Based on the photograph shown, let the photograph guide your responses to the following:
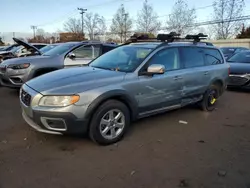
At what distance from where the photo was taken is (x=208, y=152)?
3924 millimetres

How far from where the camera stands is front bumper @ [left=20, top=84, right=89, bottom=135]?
3.64 metres

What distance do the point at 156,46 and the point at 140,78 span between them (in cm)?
87

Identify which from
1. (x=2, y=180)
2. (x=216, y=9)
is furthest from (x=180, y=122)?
(x=216, y=9)

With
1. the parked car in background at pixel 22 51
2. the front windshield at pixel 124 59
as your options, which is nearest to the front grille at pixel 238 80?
the front windshield at pixel 124 59

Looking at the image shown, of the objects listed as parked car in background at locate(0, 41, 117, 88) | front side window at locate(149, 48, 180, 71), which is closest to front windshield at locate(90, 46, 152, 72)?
front side window at locate(149, 48, 180, 71)

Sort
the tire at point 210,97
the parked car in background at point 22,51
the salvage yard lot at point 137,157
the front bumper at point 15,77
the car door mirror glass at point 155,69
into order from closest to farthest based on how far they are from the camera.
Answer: the salvage yard lot at point 137,157
the car door mirror glass at point 155,69
the tire at point 210,97
the front bumper at point 15,77
the parked car in background at point 22,51

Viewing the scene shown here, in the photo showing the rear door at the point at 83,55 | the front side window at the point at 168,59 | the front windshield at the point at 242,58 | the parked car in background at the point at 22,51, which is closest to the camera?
the front side window at the point at 168,59

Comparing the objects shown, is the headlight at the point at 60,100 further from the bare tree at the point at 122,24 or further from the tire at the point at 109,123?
the bare tree at the point at 122,24

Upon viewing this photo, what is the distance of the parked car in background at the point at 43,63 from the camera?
22.8 ft

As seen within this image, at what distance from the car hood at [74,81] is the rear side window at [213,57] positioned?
2.75 meters

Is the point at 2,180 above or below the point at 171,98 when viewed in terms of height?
below

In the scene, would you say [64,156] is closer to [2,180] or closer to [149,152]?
[2,180]

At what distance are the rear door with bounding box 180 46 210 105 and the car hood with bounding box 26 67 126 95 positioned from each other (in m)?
1.70

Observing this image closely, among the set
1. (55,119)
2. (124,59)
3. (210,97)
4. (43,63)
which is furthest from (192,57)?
(43,63)
